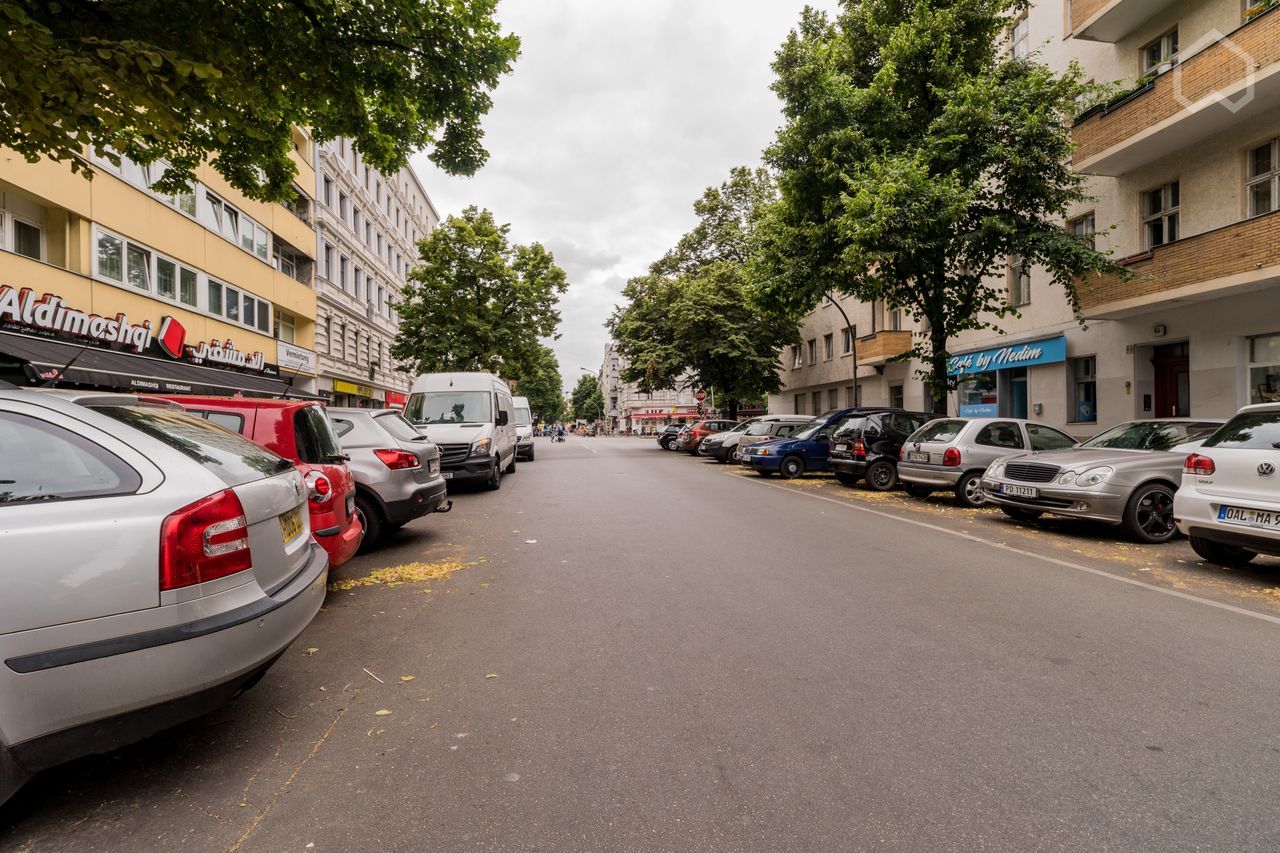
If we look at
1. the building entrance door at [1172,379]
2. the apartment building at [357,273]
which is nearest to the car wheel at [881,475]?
the building entrance door at [1172,379]

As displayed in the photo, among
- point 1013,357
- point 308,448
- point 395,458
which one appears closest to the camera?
point 308,448

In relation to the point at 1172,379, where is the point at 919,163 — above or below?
above

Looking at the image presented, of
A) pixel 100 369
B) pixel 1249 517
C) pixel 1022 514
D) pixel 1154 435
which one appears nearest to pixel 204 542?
pixel 1249 517

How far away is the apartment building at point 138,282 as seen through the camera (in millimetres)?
11711

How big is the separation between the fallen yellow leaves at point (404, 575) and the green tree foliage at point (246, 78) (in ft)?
13.3

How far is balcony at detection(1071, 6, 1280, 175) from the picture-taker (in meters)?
11.7

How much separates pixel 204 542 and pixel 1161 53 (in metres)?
21.0

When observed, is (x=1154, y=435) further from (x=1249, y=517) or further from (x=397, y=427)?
(x=397, y=427)

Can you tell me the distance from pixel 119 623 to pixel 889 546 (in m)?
7.17

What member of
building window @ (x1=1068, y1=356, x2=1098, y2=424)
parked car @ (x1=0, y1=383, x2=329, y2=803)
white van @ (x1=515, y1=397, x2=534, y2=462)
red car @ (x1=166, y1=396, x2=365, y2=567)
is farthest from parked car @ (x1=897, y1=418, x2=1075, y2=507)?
white van @ (x1=515, y1=397, x2=534, y2=462)

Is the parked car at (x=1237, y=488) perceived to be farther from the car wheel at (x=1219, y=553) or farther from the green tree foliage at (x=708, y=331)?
the green tree foliage at (x=708, y=331)

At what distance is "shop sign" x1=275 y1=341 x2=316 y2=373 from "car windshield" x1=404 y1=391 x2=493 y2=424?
12404mm

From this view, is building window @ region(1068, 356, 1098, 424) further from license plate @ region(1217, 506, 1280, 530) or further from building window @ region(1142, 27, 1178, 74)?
license plate @ region(1217, 506, 1280, 530)

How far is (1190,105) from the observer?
43.2 ft
